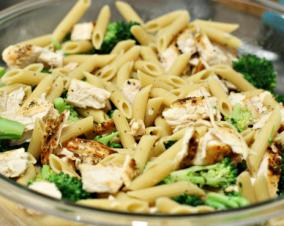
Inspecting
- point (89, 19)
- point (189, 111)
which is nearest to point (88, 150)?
point (189, 111)

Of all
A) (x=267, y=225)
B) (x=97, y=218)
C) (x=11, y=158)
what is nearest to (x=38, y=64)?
(x=11, y=158)

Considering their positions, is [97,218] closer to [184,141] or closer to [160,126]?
[184,141]

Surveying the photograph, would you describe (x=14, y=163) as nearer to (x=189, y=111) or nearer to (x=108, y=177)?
(x=108, y=177)

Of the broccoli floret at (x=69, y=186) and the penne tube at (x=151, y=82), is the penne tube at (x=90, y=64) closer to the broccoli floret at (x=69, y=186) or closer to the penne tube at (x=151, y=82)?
the penne tube at (x=151, y=82)

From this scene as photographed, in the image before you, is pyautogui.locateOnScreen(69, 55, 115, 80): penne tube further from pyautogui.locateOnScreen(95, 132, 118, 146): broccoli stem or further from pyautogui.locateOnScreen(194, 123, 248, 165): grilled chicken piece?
pyautogui.locateOnScreen(194, 123, 248, 165): grilled chicken piece

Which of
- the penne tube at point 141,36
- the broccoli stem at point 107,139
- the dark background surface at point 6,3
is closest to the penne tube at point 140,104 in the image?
the broccoli stem at point 107,139
